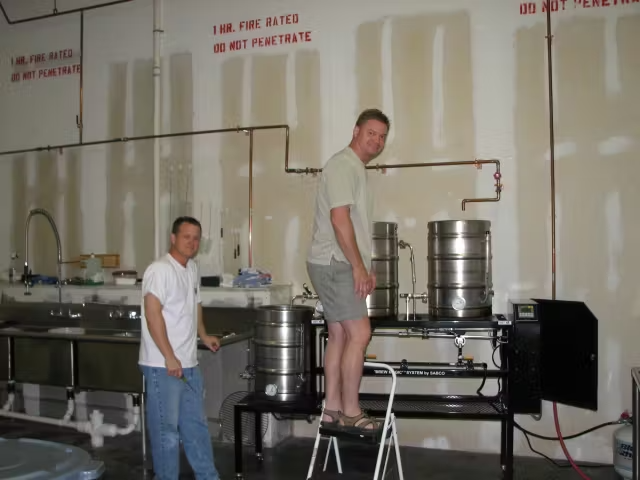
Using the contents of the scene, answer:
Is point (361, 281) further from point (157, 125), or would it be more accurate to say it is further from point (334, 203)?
point (157, 125)

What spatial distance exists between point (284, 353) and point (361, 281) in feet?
3.67

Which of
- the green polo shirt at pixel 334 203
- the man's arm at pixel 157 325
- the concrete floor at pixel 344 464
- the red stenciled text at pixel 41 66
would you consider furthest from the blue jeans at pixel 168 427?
the red stenciled text at pixel 41 66

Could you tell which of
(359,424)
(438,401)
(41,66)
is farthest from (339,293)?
Answer: (41,66)

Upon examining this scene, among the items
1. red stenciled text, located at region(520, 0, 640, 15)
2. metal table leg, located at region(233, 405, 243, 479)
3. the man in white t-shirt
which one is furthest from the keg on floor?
red stenciled text, located at region(520, 0, 640, 15)

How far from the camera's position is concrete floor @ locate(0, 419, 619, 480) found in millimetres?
3588

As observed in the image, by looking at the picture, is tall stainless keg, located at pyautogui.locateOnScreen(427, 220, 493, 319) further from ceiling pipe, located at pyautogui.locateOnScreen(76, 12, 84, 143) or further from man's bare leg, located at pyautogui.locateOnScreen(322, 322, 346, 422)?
ceiling pipe, located at pyautogui.locateOnScreen(76, 12, 84, 143)

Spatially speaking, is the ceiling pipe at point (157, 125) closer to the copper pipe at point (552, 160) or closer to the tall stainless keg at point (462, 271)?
the tall stainless keg at point (462, 271)

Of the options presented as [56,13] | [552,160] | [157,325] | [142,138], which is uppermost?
[56,13]

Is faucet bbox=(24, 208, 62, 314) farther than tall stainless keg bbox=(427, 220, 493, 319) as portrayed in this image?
Yes

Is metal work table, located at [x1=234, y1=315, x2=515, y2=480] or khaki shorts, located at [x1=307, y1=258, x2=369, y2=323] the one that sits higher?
khaki shorts, located at [x1=307, y1=258, x2=369, y2=323]

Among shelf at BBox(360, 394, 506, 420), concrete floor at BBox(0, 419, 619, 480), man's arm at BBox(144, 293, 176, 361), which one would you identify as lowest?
concrete floor at BBox(0, 419, 619, 480)

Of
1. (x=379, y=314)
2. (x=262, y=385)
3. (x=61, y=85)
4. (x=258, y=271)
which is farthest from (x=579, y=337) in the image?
(x=61, y=85)

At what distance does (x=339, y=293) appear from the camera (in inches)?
111

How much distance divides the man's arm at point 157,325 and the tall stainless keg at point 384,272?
4.20ft
